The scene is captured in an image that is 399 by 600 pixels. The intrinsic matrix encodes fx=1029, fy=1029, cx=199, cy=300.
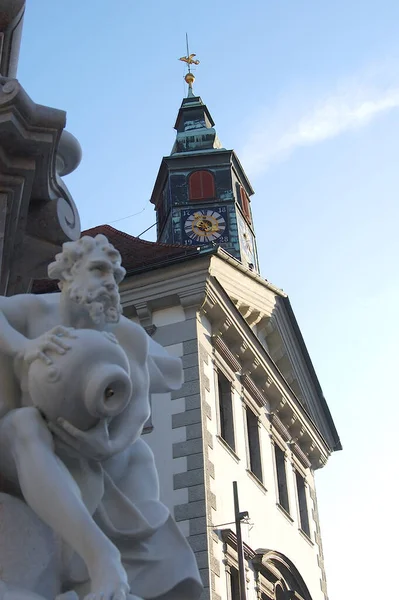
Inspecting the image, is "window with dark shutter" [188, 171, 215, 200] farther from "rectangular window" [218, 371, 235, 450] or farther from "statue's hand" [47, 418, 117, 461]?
"statue's hand" [47, 418, 117, 461]

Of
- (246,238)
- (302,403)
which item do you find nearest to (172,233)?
(246,238)

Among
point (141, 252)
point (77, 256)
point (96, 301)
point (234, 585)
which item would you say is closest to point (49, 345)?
point (96, 301)

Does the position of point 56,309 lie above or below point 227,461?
below

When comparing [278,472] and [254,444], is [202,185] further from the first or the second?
[254,444]

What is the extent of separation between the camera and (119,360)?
3004mm

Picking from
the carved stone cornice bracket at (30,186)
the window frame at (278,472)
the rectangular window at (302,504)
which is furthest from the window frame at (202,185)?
the carved stone cornice bracket at (30,186)

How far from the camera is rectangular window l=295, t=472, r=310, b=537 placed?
75.7ft

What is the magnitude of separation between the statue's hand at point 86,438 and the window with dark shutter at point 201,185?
113ft

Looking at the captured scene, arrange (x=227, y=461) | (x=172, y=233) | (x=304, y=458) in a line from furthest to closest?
(x=172, y=233) < (x=304, y=458) < (x=227, y=461)

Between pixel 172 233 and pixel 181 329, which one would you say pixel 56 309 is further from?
pixel 172 233

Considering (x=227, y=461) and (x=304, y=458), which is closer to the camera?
(x=227, y=461)

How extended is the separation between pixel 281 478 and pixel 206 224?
53.9ft

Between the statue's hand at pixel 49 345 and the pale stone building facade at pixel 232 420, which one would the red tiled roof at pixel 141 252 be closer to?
the pale stone building facade at pixel 232 420

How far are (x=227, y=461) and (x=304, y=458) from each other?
6.76 m
